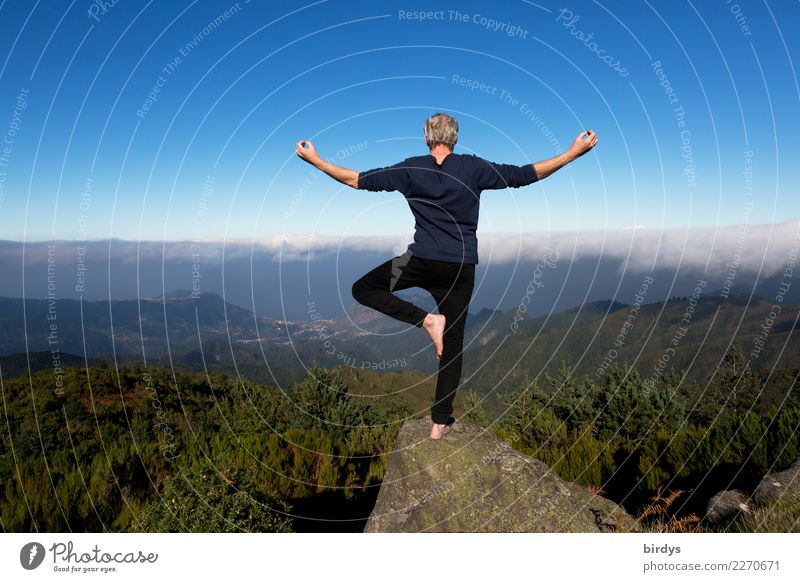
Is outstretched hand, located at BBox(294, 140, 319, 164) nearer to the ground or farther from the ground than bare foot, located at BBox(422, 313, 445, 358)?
farther from the ground

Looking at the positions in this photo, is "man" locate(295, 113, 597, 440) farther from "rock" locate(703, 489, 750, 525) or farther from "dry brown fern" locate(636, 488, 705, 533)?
"rock" locate(703, 489, 750, 525)

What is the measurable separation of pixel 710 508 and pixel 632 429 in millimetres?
13599

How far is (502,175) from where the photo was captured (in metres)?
6.35

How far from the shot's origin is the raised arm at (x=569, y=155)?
625 centimetres

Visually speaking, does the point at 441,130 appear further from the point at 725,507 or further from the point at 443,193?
the point at 725,507

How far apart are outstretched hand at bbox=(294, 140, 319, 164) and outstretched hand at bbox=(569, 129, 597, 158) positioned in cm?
306

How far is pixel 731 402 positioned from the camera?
46.5 meters

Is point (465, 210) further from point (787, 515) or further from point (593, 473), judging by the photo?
point (593, 473)

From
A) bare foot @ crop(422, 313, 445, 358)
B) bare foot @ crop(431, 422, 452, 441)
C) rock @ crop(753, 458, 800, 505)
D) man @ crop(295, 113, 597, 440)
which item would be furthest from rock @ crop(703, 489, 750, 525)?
bare foot @ crop(422, 313, 445, 358)

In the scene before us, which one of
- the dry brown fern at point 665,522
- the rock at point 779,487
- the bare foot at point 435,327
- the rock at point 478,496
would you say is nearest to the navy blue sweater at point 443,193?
the bare foot at point 435,327

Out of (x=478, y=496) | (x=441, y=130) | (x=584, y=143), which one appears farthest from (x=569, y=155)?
(x=478, y=496)

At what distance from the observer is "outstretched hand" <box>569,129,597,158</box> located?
20.5 ft
